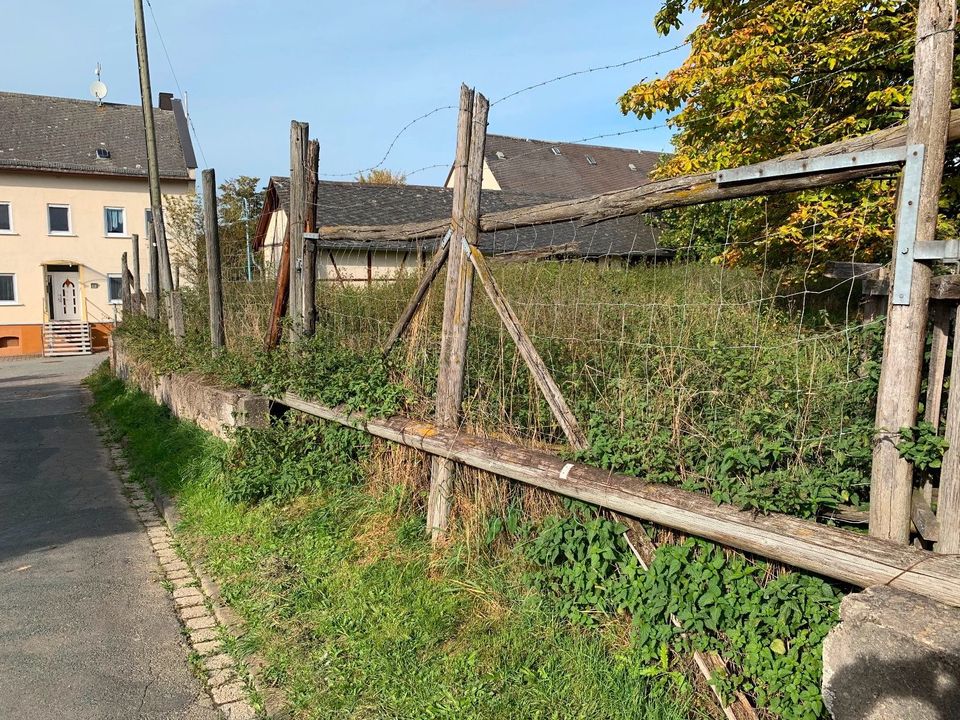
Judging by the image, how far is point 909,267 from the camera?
2.72 metres

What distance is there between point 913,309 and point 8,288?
1322 inches

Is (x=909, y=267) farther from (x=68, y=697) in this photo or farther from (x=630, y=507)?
(x=68, y=697)

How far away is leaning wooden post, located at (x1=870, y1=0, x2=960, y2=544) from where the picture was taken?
268cm

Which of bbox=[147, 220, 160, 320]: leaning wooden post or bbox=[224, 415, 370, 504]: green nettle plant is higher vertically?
bbox=[147, 220, 160, 320]: leaning wooden post

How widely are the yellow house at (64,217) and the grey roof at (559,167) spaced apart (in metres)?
13.7

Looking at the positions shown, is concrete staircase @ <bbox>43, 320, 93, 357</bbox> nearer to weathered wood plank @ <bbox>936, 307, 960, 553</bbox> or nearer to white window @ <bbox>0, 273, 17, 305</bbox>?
white window @ <bbox>0, 273, 17, 305</bbox>

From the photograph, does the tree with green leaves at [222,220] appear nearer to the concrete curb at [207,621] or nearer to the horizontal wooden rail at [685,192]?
the concrete curb at [207,621]

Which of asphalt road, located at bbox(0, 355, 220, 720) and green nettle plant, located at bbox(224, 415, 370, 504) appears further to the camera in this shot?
green nettle plant, located at bbox(224, 415, 370, 504)

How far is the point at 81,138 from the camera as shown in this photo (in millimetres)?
32375

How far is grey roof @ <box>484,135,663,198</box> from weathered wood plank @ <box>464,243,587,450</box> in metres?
28.2

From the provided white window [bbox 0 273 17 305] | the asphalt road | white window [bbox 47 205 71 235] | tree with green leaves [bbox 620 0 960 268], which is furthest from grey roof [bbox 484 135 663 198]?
the asphalt road

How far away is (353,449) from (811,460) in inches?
133

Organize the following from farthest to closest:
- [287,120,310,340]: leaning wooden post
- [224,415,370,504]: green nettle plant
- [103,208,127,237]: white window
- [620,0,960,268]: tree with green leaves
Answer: [103,208,127,237]: white window, [620,0,960,268]: tree with green leaves, [287,120,310,340]: leaning wooden post, [224,415,370,504]: green nettle plant

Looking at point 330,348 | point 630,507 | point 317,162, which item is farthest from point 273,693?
point 317,162
